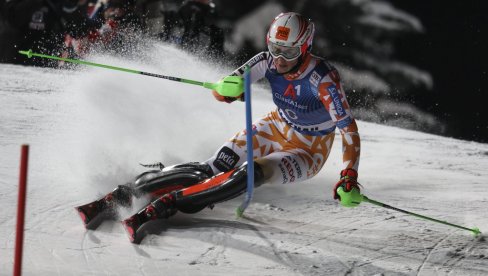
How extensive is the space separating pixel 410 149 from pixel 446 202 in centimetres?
231

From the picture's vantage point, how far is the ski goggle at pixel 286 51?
4117mm

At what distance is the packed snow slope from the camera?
11.8 ft

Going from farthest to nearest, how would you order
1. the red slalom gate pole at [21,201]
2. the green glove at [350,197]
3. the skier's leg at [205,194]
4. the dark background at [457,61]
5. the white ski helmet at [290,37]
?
the dark background at [457,61] < the white ski helmet at [290,37] < the skier's leg at [205,194] < the green glove at [350,197] < the red slalom gate pole at [21,201]

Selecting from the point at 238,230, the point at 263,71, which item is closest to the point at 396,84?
the point at 263,71

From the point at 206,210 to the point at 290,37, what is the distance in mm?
1326

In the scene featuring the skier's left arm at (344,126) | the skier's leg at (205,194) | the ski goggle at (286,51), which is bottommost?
the skier's leg at (205,194)

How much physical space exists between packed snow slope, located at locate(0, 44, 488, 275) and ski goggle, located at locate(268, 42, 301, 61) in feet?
3.55

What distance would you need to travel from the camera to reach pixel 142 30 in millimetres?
10344

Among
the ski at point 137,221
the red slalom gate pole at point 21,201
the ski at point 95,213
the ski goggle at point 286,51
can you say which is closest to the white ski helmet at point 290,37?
the ski goggle at point 286,51

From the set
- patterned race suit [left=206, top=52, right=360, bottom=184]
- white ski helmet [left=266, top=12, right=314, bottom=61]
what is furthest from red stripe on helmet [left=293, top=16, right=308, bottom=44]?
patterned race suit [left=206, top=52, right=360, bottom=184]

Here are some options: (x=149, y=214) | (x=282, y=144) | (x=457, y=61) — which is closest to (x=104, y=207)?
(x=149, y=214)

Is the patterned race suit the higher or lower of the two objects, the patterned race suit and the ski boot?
the higher

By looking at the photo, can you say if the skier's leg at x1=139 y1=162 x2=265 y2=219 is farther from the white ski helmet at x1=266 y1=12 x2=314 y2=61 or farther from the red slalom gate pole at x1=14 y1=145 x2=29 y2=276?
the red slalom gate pole at x1=14 y1=145 x2=29 y2=276

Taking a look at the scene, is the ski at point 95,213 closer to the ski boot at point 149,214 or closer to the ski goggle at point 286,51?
the ski boot at point 149,214
